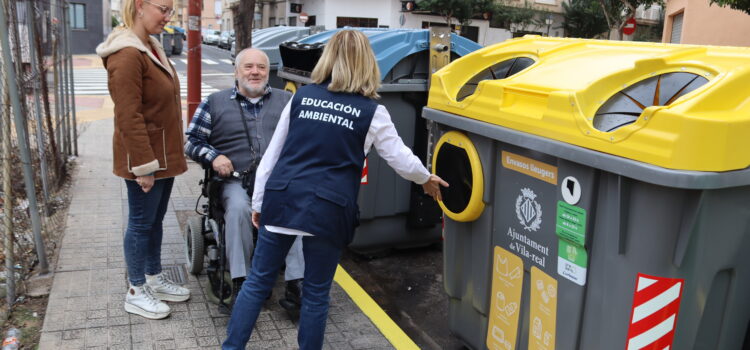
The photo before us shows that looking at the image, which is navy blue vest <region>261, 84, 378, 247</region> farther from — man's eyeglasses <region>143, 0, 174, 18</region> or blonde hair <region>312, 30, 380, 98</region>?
man's eyeglasses <region>143, 0, 174, 18</region>

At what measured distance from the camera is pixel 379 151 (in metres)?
2.88

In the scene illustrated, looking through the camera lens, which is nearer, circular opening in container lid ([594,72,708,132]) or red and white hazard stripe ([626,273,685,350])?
red and white hazard stripe ([626,273,685,350])

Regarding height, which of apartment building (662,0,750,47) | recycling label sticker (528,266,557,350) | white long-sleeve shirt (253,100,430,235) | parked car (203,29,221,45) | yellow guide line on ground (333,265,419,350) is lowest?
yellow guide line on ground (333,265,419,350)

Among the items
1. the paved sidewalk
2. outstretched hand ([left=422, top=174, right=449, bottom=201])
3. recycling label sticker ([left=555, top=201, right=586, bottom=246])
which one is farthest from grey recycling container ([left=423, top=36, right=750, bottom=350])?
the paved sidewalk

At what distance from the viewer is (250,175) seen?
369cm

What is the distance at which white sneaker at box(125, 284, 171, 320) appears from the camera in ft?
11.4

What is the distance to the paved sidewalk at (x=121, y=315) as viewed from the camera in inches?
128

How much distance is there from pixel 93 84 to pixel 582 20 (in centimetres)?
3173

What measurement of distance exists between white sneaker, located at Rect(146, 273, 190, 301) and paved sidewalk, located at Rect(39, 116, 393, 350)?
52 mm

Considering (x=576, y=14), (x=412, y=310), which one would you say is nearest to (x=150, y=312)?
(x=412, y=310)

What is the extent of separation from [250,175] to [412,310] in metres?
1.43

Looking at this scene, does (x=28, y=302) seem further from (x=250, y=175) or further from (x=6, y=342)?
(x=250, y=175)

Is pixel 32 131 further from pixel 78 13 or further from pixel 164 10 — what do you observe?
pixel 78 13

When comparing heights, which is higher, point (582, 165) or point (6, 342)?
point (582, 165)
